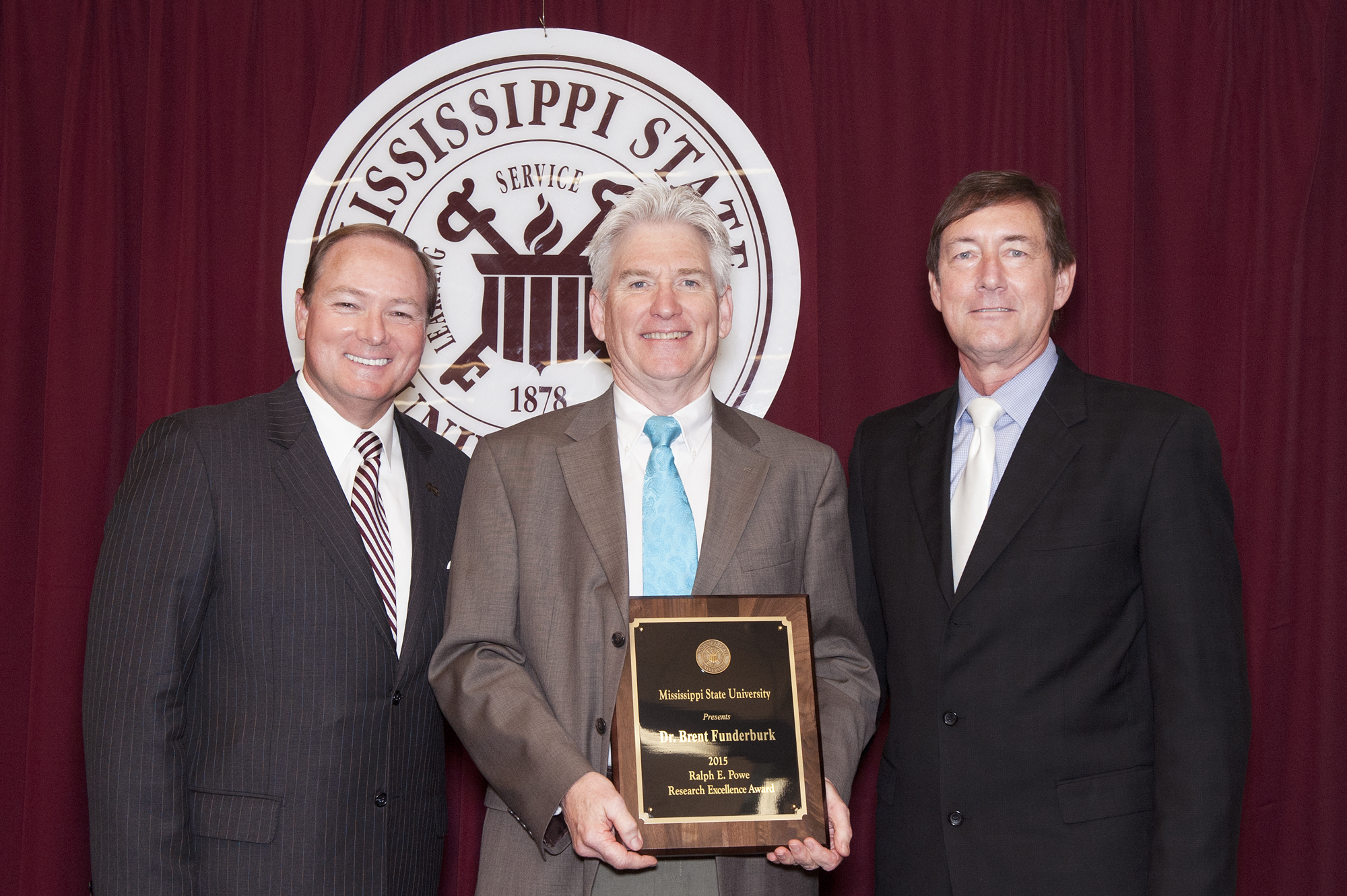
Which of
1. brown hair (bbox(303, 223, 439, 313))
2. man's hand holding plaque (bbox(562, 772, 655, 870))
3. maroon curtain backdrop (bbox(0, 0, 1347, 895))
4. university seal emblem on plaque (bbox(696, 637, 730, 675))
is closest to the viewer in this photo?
man's hand holding plaque (bbox(562, 772, 655, 870))

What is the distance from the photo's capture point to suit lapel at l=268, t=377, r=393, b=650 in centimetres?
200

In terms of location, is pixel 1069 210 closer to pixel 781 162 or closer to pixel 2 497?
pixel 781 162

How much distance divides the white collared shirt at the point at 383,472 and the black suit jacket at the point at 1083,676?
3.53ft

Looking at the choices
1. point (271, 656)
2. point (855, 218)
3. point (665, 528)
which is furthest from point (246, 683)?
point (855, 218)

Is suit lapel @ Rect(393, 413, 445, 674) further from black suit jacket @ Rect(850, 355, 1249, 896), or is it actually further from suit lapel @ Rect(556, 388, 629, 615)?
black suit jacket @ Rect(850, 355, 1249, 896)

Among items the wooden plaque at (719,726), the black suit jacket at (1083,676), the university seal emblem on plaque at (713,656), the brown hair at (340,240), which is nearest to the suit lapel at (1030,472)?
the black suit jacket at (1083,676)

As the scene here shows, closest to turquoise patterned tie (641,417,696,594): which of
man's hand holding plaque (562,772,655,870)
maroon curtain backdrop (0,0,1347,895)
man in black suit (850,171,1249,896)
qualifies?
man's hand holding plaque (562,772,655,870)

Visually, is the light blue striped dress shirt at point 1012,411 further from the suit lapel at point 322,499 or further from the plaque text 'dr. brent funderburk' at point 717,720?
the suit lapel at point 322,499

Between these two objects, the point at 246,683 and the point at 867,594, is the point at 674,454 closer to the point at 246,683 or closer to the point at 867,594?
the point at 867,594

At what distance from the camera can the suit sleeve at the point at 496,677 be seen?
1.71m

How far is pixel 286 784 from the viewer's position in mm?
1892

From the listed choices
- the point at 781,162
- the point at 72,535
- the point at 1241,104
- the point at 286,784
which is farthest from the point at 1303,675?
the point at 72,535

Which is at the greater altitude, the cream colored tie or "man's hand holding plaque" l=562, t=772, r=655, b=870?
the cream colored tie

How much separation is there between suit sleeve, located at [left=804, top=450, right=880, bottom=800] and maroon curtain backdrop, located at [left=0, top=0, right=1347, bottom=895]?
100 centimetres
